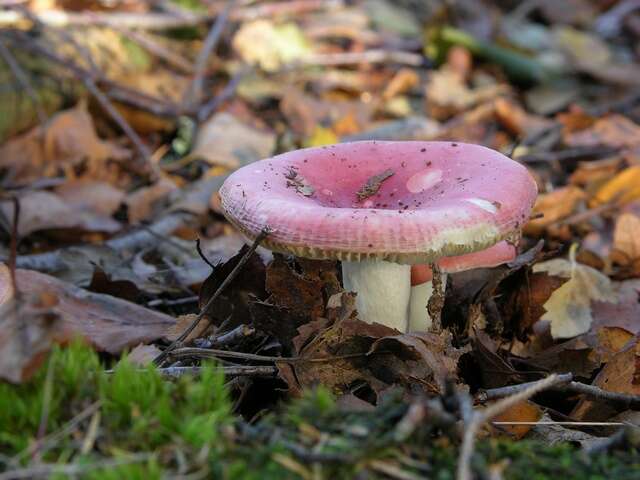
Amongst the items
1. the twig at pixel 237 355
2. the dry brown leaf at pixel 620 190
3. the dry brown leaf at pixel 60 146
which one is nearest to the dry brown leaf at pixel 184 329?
the twig at pixel 237 355

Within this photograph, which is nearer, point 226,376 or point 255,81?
point 226,376

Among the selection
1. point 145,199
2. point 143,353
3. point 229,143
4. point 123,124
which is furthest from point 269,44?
point 143,353

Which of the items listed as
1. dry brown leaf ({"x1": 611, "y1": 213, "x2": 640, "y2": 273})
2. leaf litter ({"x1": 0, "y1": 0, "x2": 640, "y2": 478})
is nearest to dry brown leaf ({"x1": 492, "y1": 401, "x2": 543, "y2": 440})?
leaf litter ({"x1": 0, "y1": 0, "x2": 640, "y2": 478})

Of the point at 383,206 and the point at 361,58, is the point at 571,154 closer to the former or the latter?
the point at 361,58

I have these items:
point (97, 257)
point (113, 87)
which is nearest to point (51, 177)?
point (113, 87)

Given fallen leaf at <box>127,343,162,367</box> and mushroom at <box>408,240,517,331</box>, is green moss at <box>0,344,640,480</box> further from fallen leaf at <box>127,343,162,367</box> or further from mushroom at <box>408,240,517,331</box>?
mushroom at <box>408,240,517,331</box>

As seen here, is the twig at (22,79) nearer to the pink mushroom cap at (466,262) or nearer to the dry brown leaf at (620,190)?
the pink mushroom cap at (466,262)

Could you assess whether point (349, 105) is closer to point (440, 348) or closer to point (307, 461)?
point (440, 348)
